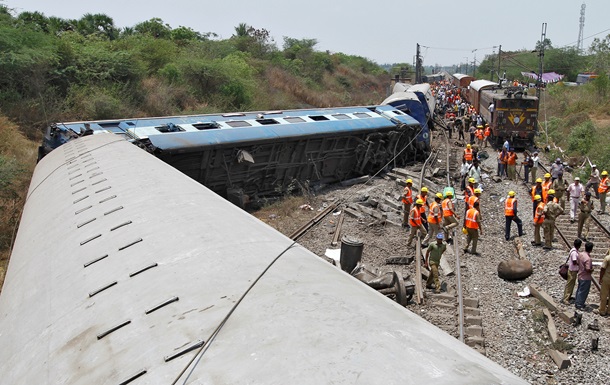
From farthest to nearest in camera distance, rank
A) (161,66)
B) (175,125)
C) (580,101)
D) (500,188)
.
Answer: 1. (580,101)
2. (161,66)
3. (500,188)
4. (175,125)

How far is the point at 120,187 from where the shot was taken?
5.92 meters

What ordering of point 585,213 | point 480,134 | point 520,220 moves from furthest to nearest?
point 480,134, point 520,220, point 585,213

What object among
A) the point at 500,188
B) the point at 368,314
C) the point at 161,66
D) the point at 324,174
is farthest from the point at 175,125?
the point at 161,66

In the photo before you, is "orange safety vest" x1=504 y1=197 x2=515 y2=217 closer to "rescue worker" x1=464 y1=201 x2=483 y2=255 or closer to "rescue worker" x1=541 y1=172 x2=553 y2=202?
"rescue worker" x1=464 y1=201 x2=483 y2=255

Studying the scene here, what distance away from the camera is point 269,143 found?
14703 millimetres

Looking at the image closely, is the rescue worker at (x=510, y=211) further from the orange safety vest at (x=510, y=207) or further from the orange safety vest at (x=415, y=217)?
the orange safety vest at (x=415, y=217)

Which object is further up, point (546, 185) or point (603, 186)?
point (546, 185)

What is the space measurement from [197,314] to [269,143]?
39.8 ft

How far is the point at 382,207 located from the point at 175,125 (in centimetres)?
646

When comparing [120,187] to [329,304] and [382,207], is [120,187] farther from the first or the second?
[382,207]

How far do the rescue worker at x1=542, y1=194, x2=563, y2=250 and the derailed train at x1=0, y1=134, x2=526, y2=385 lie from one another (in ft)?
28.2

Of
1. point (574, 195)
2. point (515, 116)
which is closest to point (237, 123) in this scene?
point (574, 195)

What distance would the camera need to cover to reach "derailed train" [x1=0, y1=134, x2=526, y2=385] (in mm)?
2234

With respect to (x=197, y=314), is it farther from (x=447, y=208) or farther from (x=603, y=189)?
(x=603, y=189)
